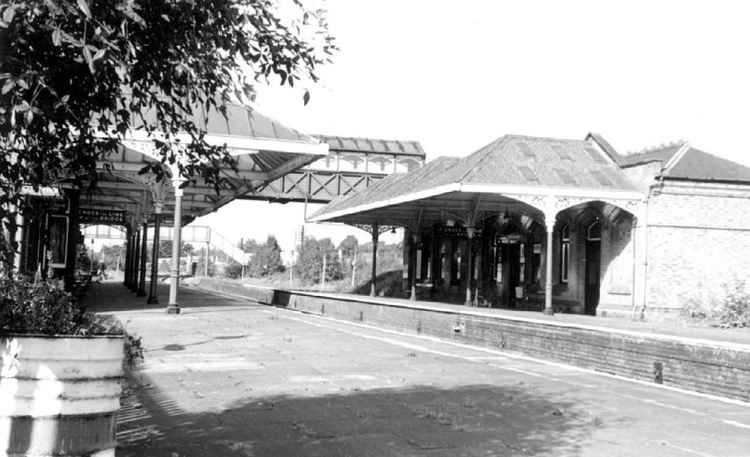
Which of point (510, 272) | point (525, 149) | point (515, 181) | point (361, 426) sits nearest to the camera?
point (361, 426)

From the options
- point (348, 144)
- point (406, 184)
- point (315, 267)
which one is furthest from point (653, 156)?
point (315, 267)

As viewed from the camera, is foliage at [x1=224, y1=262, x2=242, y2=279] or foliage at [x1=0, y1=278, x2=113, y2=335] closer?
foliage at [x1=0, y1=278, x2=113, y2=335]

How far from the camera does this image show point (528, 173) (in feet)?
78.2

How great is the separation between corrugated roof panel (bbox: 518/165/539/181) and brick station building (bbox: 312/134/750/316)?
3 centimetres

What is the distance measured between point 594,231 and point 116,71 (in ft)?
78.5

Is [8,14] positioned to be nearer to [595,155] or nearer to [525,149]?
[525,149]

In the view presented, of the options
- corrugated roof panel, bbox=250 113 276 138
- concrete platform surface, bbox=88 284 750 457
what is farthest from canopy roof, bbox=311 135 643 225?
concrete platform surface, bbox=88 284 750 457

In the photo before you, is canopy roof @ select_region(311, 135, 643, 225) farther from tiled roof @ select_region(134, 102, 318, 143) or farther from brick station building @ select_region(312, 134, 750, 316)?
tiled roof @ select_region(134, 102, 318, 143)

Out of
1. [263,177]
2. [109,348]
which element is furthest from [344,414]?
[263,177]

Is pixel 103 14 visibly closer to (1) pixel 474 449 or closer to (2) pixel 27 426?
(2) pixel 27 426

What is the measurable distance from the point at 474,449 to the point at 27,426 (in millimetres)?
3534

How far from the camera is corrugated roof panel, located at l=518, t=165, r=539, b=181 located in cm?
2346

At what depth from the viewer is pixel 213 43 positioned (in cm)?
428

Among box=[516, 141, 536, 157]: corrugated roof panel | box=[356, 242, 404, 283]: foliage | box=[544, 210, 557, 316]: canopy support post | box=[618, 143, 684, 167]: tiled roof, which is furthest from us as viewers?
box=[356, 242, 404, 283]: foliage
